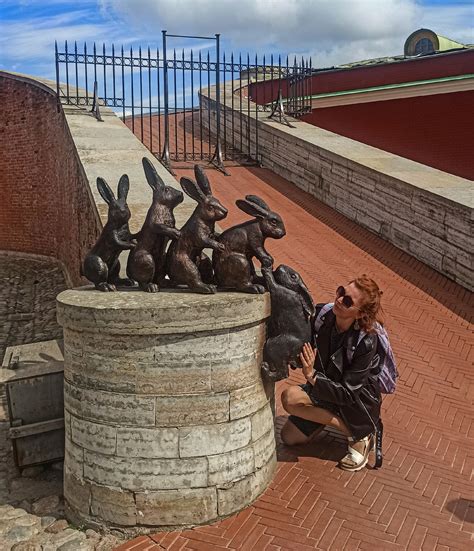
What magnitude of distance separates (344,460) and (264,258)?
1430mm

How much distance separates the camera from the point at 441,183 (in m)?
7.93

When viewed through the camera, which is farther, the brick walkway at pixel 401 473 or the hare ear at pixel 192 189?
the hare ear at pixel 192 189

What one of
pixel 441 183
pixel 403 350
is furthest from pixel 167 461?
pixel 441 183

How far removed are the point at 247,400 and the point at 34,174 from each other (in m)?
11.3

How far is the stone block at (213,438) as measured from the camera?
3268mm

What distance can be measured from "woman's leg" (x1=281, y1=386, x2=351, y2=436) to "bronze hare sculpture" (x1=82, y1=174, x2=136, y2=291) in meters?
1.27

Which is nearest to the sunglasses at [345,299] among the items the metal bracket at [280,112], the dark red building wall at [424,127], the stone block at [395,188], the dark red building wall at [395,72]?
the stone block at [395,188]

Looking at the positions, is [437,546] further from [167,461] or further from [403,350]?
[403,350]

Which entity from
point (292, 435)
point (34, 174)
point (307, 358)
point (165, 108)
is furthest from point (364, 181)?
point (34, 174)

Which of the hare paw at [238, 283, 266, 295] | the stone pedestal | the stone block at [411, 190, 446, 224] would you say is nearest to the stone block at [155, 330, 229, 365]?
the stone pedestal

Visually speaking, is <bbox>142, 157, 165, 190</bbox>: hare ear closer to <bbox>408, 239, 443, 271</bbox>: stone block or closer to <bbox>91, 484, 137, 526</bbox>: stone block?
<bbox>91, 484, 137, 526</bbox>: stone block

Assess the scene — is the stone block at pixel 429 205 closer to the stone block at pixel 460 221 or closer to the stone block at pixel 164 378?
the stone block at pixel 460 221

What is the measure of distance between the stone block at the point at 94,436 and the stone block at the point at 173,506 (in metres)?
0.31

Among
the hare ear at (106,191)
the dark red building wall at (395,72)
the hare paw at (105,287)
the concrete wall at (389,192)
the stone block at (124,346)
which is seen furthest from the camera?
the dark red building wall at (395,72)
